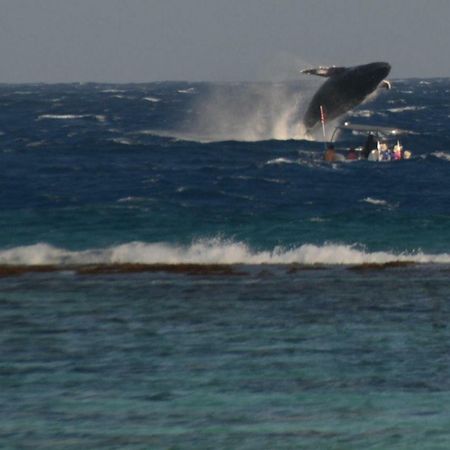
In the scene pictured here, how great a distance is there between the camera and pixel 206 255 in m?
31.0

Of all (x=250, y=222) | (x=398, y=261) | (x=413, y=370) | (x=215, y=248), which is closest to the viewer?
(x=413, y=370)

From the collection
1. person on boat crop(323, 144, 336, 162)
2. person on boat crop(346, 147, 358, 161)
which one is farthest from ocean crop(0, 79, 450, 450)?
person on boat crop(346, 147, 358, 161)

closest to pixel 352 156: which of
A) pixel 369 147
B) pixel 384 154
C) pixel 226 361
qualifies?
pixel 369 147

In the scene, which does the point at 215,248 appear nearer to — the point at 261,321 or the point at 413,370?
the point at 261,321

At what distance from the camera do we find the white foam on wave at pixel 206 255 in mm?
30094

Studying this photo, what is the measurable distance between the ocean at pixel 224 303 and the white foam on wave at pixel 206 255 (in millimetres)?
81

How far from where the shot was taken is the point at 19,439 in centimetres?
1577

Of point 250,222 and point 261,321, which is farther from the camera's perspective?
point 250,222

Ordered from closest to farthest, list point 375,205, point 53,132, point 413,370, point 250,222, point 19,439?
point 19,439 → point 413,370 → point 250,222 → point 375,205 → point 53,132

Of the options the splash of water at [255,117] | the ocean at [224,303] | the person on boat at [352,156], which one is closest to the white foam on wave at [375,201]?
the ocean at [224,303]

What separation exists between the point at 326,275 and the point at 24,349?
8589 millimetres

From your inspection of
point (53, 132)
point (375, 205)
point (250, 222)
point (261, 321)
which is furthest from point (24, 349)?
point (53, 132)

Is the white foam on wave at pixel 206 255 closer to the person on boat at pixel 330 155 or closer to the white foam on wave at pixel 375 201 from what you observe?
the white foam on wave at pixel 375 201

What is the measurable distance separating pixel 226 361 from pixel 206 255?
11.6 metres
